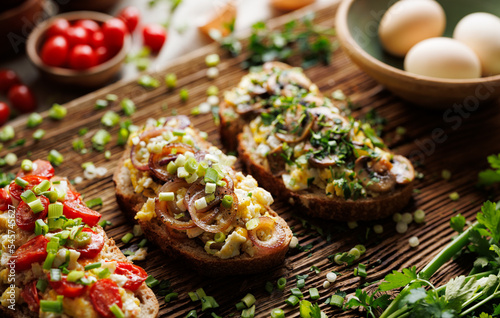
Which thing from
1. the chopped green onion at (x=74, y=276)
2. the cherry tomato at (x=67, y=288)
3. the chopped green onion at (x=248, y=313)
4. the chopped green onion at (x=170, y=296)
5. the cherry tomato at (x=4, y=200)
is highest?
the chopped green onion at (x=74, y=276)

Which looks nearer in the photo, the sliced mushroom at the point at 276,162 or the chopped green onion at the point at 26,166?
the chopped green onion at the point at 26,166

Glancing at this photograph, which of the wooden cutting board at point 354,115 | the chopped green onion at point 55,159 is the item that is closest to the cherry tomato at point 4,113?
the wooden cutting board at point 354,115

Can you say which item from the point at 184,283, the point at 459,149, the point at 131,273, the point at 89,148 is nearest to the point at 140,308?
the point at 131,273

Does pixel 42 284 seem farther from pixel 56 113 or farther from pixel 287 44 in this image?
pixel 287 44

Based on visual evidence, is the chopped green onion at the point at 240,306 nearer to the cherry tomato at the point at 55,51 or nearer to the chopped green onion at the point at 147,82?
the chopped green onion at the point at 147,82

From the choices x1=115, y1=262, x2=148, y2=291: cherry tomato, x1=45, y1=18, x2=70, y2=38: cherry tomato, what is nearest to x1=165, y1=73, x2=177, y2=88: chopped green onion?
x1=45, y1=18, x2=70, y2=38: cherry tomato

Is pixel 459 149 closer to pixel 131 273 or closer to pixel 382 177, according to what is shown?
pixel 382 177

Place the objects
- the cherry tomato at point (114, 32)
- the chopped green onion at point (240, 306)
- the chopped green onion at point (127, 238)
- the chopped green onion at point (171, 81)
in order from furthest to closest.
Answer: the cherry tomato at point (114, 32) → the chopped green onion at point (171, 81) → the chopped green onion at point (127, 238) → the chopped green onion at point (240, 306)

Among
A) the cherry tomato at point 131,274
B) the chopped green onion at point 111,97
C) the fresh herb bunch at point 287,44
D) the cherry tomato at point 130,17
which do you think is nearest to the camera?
the cherry tomato at point 131,274
